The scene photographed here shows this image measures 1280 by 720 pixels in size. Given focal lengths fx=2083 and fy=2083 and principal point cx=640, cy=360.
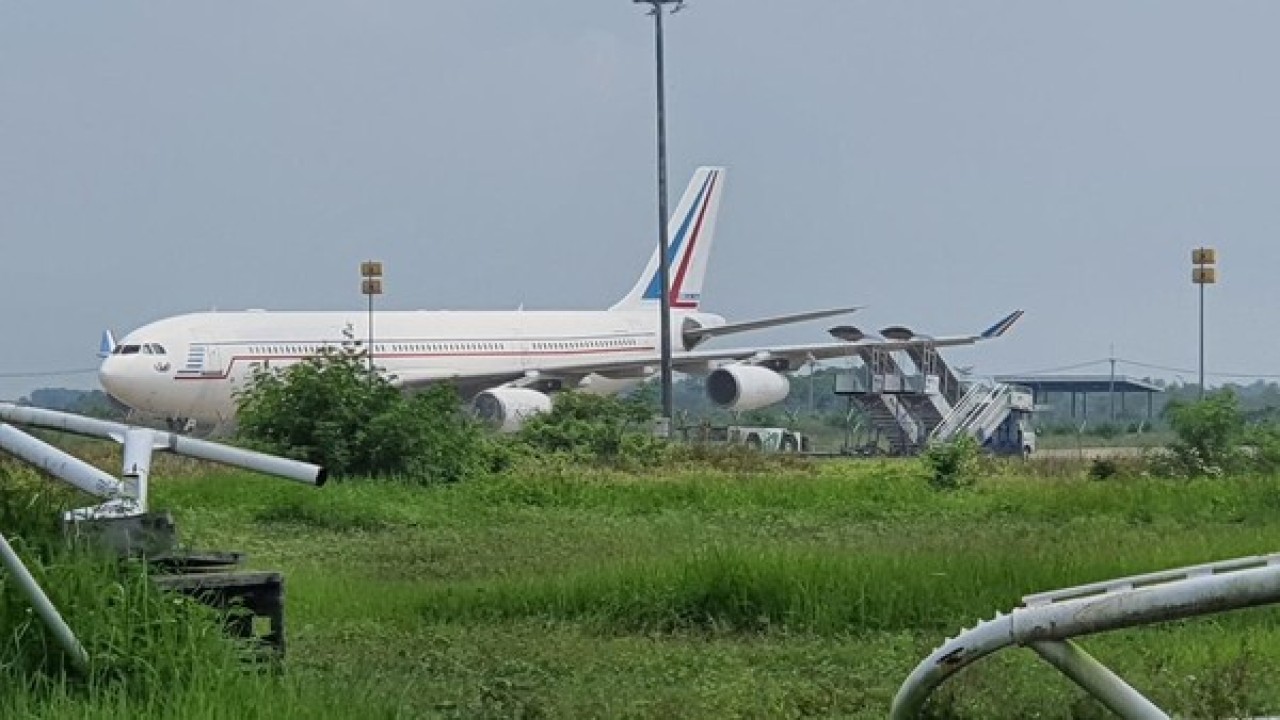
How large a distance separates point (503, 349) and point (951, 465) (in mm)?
19893

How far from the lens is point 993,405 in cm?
4281

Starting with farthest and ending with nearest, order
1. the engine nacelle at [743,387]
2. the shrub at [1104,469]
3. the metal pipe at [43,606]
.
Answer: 1. the engine nacelle at [743,387]
2. the shrub at [1104,469]
3. the metal pipe at [43,606]

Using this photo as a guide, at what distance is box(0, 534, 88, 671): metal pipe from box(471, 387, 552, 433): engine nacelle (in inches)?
1160

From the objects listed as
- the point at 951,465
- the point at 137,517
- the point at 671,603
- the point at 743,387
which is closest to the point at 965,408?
the point at 743,387

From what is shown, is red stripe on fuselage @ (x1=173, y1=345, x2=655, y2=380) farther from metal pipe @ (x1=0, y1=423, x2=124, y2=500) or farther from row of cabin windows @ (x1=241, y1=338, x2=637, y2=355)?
metal pipe @ (x1=0, y1=423, x2=124, y2=500)

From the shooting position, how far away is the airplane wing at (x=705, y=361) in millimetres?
40781

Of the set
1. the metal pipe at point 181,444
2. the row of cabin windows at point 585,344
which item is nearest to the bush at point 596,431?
the row of cabin windows at point 585,344

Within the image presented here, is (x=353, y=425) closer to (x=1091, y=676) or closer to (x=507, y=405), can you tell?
(x=507, y=405)

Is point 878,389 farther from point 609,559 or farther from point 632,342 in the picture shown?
point 609,559

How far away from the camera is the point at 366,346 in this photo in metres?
37.2

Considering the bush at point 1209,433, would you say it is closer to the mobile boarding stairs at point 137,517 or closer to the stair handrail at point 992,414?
the stair handrail at point 992,414

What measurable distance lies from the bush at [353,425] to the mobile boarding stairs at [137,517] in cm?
1577

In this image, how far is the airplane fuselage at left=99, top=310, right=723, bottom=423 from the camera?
3491cm

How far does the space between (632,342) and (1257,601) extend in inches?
1694
